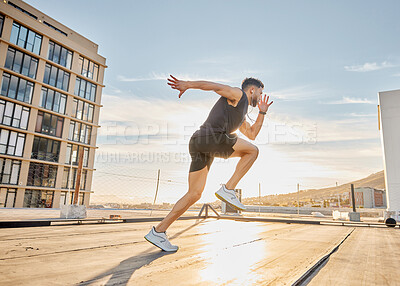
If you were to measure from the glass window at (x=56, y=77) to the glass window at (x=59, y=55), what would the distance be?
2.00ft

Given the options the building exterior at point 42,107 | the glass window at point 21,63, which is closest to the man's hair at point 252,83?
the building exterior at point 42,107

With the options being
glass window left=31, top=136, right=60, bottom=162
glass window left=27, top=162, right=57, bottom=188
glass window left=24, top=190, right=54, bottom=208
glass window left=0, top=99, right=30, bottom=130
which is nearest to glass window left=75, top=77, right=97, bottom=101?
glass window left=0, top=99, right=30, bottom=130

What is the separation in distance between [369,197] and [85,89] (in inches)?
1233

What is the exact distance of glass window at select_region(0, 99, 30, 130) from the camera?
1663 centimetres

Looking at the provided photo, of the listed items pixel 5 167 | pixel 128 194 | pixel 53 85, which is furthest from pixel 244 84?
pixel 53 85

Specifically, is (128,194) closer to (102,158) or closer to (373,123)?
(102,158)

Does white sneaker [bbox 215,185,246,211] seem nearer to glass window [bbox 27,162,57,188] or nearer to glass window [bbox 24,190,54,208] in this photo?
glass window [bbox 24,190,54,208]

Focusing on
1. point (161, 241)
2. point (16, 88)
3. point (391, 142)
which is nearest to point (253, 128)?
point (161, 241)

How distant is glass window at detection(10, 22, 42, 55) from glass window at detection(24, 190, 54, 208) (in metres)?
9.86

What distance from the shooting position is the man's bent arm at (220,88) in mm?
2000

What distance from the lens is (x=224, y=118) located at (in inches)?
81.4

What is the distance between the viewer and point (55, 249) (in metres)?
1.86

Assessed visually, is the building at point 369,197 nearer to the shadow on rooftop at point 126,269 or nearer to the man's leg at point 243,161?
the man's leg at point 243,161

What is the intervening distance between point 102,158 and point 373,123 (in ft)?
80.1
